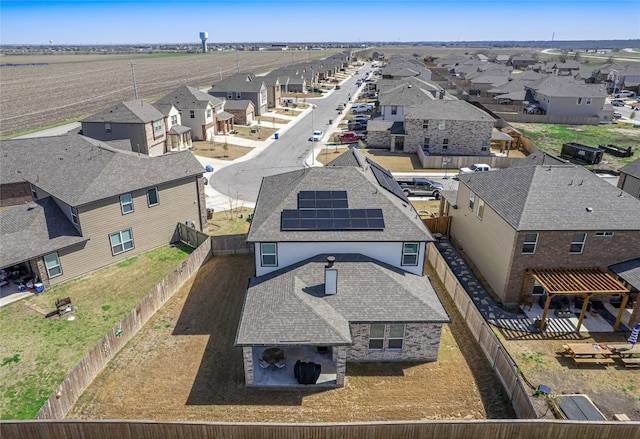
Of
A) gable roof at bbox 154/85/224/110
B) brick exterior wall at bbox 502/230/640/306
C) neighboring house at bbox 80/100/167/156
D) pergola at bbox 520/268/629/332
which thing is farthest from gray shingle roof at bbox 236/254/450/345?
gable roof at bbox 154/85/224/110

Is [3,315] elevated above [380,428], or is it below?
below

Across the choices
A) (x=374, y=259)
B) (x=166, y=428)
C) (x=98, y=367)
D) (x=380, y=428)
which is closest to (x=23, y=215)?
(x=98, y=367)

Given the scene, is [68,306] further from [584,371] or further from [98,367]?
[584,371]

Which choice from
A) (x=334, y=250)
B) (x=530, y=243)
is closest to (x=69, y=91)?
(x=334, y=250)

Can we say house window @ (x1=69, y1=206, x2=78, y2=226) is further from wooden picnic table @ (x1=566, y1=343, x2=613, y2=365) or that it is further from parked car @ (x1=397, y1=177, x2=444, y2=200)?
wooden picnic table @ (x1=566, y1=343, x2=613, y2=365)

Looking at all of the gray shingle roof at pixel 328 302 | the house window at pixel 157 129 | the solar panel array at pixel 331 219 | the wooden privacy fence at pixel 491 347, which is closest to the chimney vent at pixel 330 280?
the gray shingle roof at pixel 328 302
